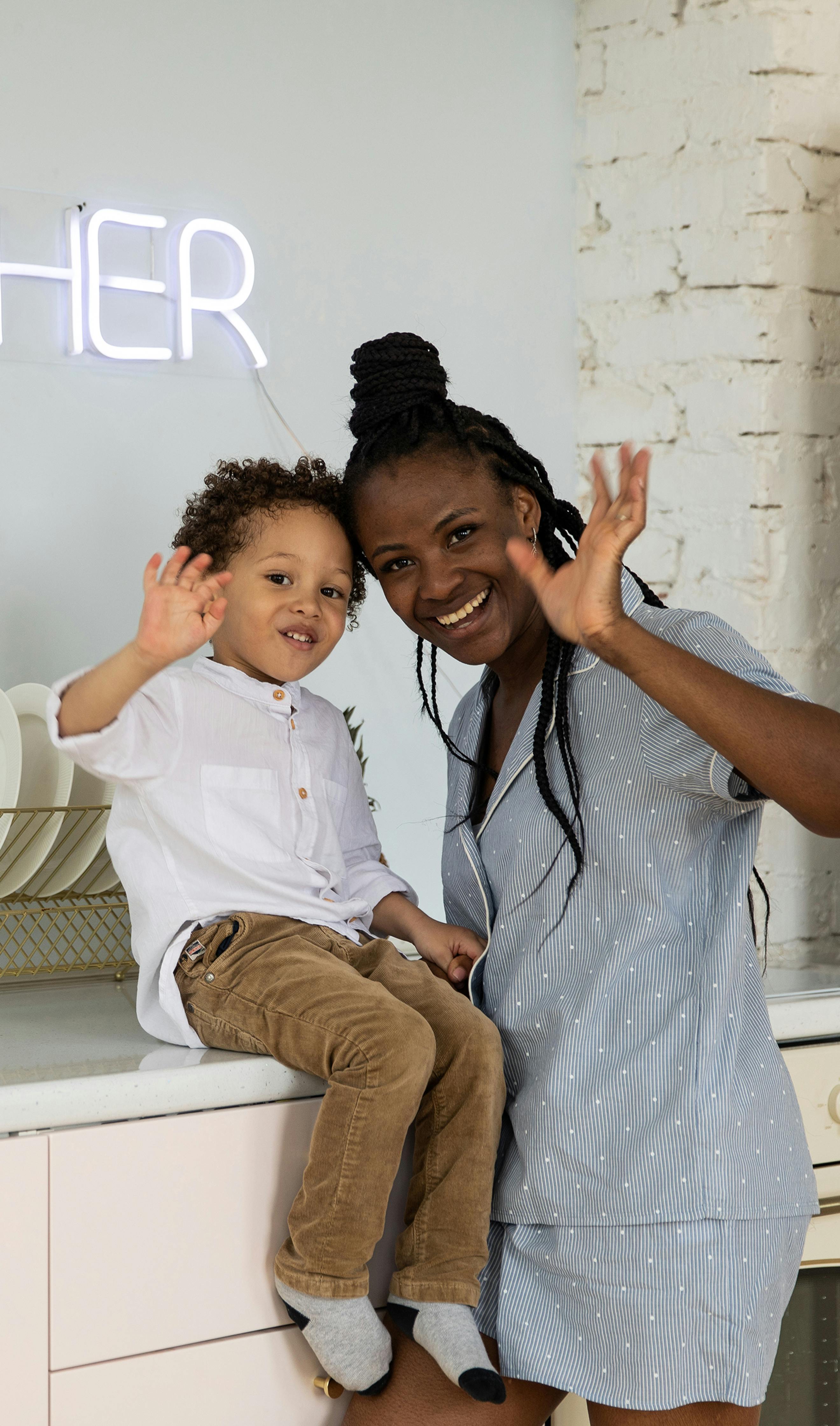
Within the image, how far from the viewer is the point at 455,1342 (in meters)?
1.02

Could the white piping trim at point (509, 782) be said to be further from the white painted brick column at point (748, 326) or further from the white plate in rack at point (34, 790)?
the white painted brick column at point (748, 326)

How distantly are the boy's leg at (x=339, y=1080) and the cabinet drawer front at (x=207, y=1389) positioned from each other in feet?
0.37

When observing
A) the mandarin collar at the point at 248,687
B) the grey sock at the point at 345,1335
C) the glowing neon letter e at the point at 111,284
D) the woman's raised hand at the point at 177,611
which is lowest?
the grey sock at the point at 345,1335

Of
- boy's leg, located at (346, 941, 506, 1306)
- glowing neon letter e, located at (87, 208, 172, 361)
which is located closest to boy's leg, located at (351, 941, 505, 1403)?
boy's leg, located at (346, 941, 506, 1306)

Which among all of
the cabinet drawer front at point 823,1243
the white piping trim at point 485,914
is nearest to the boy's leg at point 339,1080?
the white piping trim at point 485,914

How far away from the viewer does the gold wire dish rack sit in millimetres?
1384

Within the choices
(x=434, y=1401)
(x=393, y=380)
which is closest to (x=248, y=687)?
(x=393, y=380)

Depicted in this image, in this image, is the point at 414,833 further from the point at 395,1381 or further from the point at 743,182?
the point at 743,182

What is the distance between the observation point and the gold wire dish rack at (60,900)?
1.38 m

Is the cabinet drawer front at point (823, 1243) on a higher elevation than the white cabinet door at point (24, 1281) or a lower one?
lower

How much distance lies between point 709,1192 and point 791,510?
1069 mm

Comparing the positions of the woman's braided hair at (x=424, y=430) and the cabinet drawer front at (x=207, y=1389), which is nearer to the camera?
the cabinet drawer front at (x=207, y=1389)

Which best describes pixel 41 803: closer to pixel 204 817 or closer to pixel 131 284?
pixel 204 817

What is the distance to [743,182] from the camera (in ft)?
5.76
